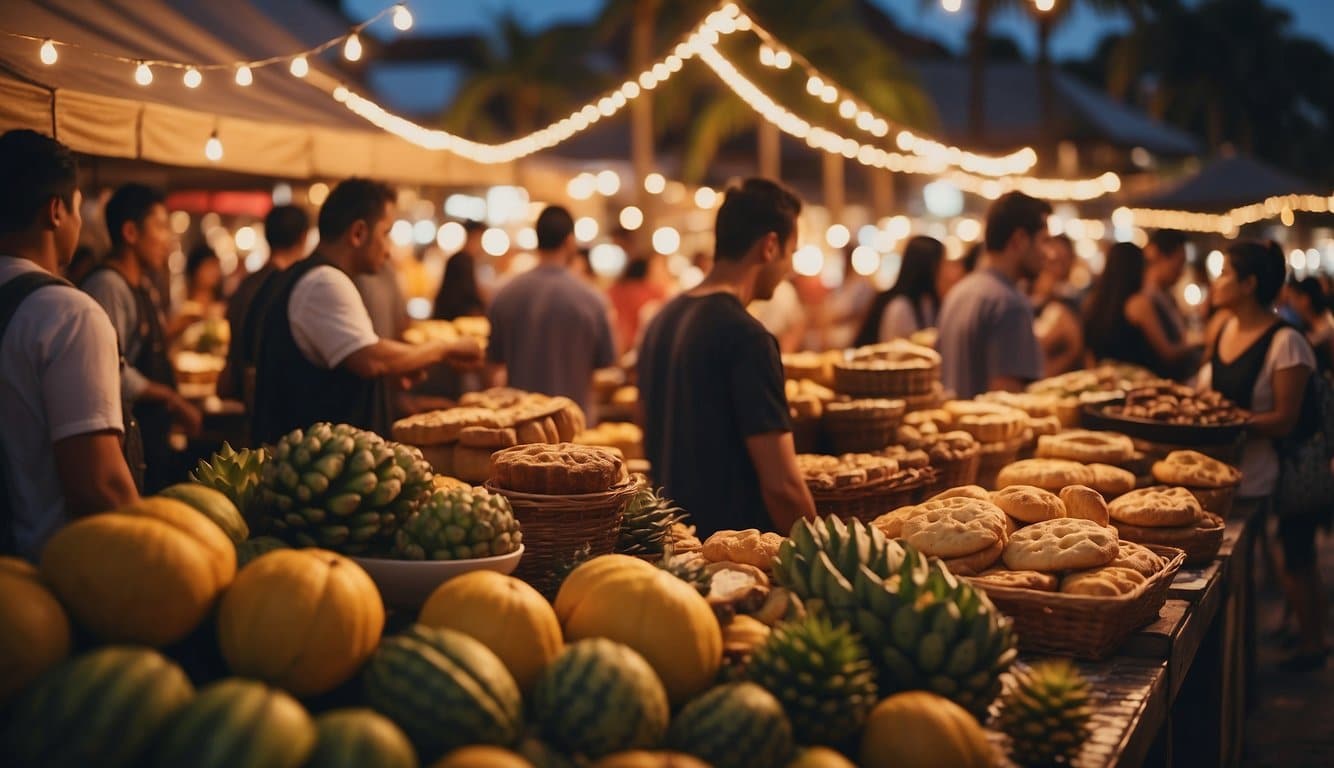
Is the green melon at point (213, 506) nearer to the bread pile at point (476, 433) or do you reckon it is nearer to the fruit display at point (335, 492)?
the fruit display at point (335, 492)

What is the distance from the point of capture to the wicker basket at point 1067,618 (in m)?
3.45

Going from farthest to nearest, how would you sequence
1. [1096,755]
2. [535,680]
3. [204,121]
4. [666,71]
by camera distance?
[666,71] < [204,121] < [1096,755] < [535,680]

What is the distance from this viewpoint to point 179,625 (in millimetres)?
2387

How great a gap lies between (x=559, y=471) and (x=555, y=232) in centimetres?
468

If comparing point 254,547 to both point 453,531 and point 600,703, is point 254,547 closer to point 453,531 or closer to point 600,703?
point 453,531

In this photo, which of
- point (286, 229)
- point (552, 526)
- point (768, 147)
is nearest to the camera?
point (552, 526)

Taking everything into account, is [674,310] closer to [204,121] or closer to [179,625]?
[179,625]

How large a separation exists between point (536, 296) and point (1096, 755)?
5.51m

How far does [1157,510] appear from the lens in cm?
456

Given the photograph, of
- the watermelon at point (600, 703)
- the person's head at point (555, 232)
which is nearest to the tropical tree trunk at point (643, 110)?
the person's head at point (555, 232)

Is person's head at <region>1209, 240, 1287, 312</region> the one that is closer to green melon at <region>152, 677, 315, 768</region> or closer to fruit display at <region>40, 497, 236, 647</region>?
fruit display at <region>40, 497, 236, 647</region>

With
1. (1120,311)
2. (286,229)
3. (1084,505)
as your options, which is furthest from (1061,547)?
(1120,311)

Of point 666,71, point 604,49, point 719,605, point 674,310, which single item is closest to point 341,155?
point 666,71

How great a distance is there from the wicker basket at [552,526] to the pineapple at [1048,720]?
45.2 inches
